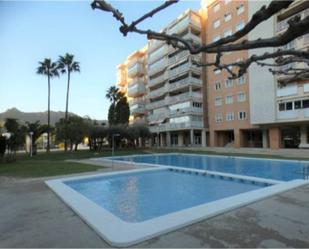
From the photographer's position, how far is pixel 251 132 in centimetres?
3772

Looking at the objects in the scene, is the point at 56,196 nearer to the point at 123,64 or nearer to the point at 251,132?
the point at 251,132

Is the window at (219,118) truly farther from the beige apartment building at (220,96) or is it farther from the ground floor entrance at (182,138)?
the ground floor entrance at (182,138)

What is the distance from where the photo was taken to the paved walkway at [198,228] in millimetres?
4504

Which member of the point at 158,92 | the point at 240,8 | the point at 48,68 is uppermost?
the point at 240,8

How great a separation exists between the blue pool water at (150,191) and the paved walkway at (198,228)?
3151 mm

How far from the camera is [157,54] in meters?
50.3

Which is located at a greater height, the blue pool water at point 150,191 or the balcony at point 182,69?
the balcony at point 182,69

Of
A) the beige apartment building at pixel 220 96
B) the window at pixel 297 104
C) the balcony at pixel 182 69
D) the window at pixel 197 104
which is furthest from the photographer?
the window at pixel 197 104

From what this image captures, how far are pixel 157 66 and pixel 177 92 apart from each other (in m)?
7.78

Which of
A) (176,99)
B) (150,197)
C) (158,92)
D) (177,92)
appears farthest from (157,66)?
(150,197)

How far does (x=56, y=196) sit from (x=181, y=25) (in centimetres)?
4067

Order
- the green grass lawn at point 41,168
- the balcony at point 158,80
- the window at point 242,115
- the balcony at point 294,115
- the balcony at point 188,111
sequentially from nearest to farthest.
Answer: the green grass lawn at point 41,168 < the balcony at point 294,115 < the window at point 242,115 < the balcony at point 188,111 < the balcony at point 158,80

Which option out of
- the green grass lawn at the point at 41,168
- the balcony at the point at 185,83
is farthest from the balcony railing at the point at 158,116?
the green grass lawn at the point at 41,168

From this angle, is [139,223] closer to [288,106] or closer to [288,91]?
[288,106]
